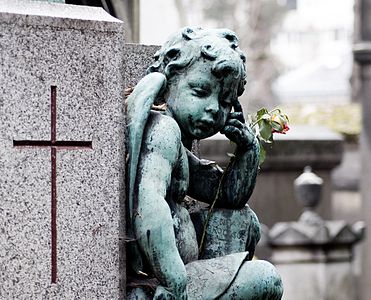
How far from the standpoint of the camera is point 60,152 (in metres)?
5.40

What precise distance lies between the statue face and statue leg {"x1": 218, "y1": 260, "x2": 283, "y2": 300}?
2.00ft

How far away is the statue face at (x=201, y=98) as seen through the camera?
5.66 m

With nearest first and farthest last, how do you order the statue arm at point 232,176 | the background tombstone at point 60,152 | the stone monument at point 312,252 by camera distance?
the background tombstone at point 60,152
the statue arm at point 232,176
the stone monument at point 312,252

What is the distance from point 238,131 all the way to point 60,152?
83 cm

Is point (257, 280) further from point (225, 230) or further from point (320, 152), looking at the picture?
point (320, 152)

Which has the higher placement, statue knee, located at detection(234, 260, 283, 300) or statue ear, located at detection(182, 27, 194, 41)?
statue ear, located at detection(182, 27, 194, 41)

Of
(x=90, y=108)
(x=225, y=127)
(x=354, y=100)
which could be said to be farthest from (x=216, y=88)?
(x=354, y=100)

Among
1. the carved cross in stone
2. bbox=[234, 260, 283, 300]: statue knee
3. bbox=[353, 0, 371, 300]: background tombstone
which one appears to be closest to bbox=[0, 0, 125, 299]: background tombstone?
the carved cross in stone

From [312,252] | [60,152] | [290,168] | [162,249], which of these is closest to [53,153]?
[60,152]

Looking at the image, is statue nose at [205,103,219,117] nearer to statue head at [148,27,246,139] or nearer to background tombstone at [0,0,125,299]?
statue head at [148,27,246,139]

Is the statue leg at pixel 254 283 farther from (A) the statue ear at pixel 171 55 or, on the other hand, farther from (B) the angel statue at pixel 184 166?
(A) the statue ear at pixel 171 55

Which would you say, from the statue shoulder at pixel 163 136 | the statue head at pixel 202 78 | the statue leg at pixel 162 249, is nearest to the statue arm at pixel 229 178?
the statue head at pixel 202 78

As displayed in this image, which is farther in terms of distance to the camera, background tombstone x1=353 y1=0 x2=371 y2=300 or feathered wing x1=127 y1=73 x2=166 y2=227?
background tombstone x1=353 y1=0 x2=371 y2=300

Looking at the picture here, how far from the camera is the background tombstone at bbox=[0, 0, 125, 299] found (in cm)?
530
